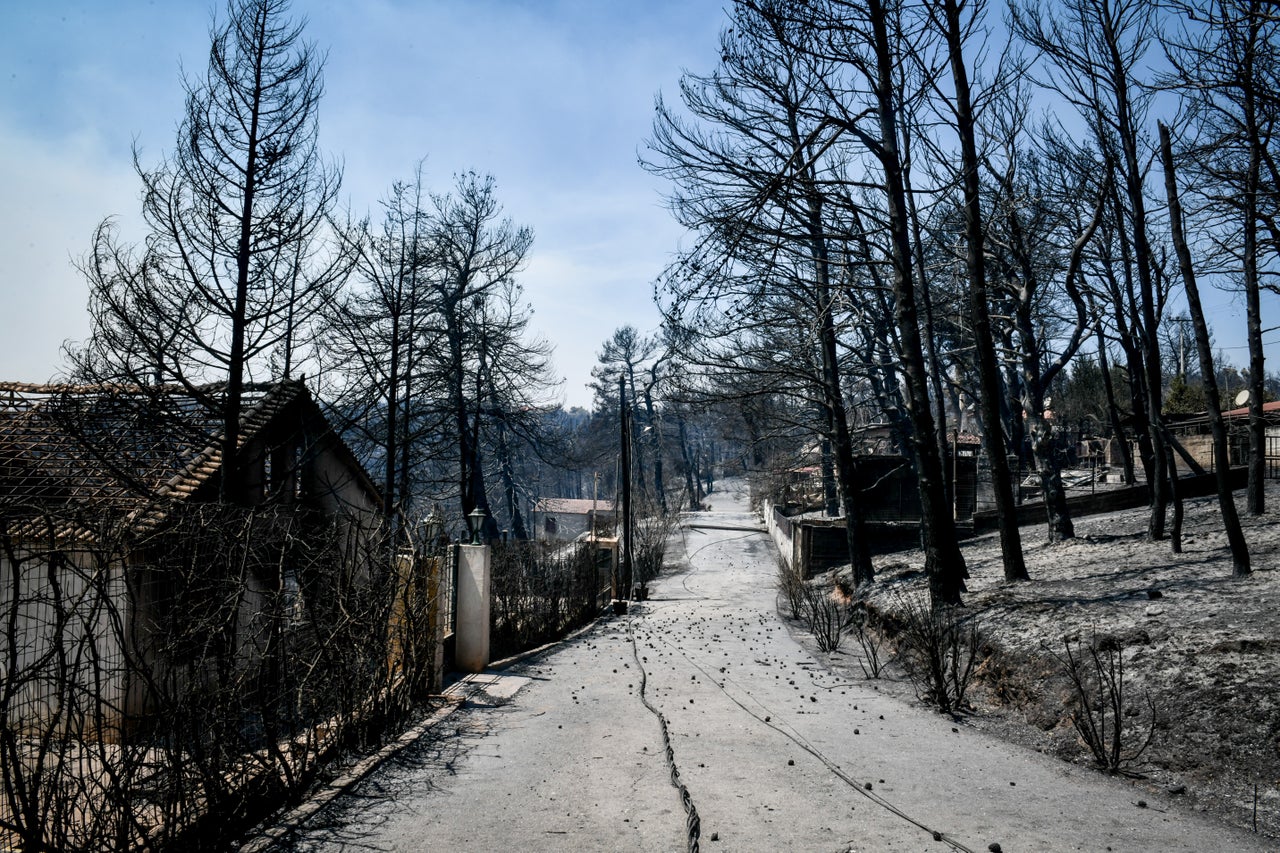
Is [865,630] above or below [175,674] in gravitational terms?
below

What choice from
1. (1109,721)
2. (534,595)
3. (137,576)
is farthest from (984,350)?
(137,576)

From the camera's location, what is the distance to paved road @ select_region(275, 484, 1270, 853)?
16.8ft

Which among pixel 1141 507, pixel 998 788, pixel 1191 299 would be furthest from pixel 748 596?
pixel 998 788

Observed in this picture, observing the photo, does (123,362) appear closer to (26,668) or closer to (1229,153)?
(26,668)

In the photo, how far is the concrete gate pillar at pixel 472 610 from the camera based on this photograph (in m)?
11.5

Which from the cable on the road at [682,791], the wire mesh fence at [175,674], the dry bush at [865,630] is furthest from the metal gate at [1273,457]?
the wire mesh fence at [175,674]

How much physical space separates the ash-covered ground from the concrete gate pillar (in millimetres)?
4869

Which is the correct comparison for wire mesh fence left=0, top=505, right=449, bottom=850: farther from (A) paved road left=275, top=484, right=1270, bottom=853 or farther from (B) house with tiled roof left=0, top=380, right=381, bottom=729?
(A) paved road left=275, top=484, right=1270, bottom=853

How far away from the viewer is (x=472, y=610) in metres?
11.5

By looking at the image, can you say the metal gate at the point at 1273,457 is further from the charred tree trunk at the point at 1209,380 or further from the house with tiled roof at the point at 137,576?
the house with tiled roof at the point at 137,576

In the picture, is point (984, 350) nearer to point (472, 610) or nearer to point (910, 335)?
point (910, 335)

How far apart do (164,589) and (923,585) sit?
12.8 m

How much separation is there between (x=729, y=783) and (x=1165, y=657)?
159 inches

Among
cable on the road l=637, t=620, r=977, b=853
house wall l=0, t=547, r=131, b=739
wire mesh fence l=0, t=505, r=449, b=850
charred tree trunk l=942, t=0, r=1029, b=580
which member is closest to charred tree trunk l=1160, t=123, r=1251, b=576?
charred tree trunk l=942, t=0, r=1029, b=580
